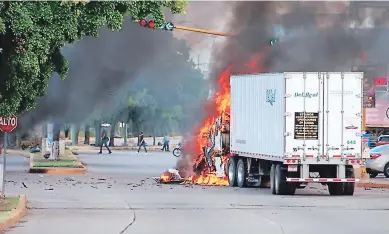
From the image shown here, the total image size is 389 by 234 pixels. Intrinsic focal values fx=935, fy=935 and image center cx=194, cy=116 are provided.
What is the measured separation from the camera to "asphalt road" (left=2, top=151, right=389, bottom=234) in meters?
16.2

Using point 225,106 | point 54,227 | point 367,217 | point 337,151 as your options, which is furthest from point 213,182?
point 54,227

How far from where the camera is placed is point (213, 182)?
30297mm

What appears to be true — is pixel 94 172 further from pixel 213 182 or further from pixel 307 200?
pixel 307 200

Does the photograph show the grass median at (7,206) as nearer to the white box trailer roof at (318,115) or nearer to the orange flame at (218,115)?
→ the white box trailer roof at (318,115)

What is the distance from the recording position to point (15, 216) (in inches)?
680

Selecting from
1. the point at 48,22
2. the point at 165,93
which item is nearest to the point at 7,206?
the point at 48,22

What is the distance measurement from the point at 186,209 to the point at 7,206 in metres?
3.80

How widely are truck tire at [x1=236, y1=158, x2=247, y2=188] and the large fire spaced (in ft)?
4.92

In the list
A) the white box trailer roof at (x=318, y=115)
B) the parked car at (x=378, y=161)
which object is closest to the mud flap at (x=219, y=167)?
the white box trailer roof at (x=318, y=115)

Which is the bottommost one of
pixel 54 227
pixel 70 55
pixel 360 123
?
pixel 54 227

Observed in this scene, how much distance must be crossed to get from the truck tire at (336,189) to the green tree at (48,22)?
40.3ft

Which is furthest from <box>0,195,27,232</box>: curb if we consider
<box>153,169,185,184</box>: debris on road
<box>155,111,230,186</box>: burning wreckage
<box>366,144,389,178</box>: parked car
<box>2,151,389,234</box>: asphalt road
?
<box>366,144,389,178</box>: parked car

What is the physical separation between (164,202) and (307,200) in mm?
3642

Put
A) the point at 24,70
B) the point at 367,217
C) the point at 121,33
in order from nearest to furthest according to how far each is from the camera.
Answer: the point at 24,70 → the point at 367,217 → the point at 121,33
